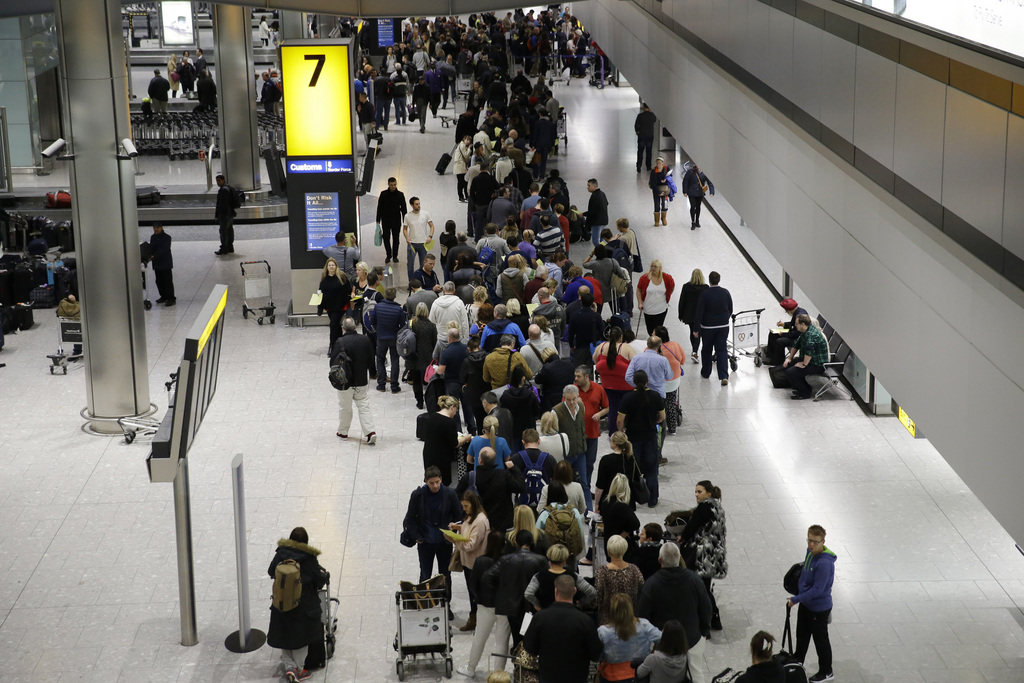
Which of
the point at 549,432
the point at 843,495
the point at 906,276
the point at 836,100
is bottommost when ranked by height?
the point at 843,495

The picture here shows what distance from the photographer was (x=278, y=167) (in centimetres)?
2245

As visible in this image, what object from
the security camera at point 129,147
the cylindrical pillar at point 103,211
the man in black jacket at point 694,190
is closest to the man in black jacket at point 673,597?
the cylindrical pillar at point 103,211

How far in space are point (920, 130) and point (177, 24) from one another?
43247mm

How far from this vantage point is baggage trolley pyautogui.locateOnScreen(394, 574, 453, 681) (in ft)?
31.3

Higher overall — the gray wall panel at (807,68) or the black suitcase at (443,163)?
the gray wall panel at (807,68)

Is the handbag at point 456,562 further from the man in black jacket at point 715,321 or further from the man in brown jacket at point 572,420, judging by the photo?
the man in black jacket at point 715,321

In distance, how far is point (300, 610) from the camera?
30.9ft

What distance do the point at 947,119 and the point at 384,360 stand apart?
9.09 meters

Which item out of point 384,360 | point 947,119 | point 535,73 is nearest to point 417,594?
point 947,119

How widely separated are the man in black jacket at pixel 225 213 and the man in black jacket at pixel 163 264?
9.50 ft

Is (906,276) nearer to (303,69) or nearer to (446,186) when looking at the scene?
(303,69)

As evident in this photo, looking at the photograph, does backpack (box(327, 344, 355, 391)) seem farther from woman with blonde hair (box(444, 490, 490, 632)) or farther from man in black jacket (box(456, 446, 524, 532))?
woman with blonde hair (box(444, 490, 490, 632))

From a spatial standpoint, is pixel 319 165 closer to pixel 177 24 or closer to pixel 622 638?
pixel 622 638

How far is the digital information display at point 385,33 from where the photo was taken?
49.1m
